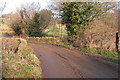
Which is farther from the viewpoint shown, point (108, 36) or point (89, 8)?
point (89, 8)

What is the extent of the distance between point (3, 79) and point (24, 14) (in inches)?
959

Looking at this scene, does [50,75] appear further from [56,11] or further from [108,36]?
[56,11]

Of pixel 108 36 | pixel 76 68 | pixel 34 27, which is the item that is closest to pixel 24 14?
pixel 34 27

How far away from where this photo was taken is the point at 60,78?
19.0 ft

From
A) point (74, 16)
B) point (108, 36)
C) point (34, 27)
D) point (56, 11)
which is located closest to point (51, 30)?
point (34, 27)

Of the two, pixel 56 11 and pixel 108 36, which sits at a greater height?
pixel 56 11

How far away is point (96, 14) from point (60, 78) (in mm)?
12591

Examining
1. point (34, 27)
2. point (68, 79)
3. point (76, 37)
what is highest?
point (34, 27)

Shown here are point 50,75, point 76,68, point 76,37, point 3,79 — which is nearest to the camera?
point 3,79

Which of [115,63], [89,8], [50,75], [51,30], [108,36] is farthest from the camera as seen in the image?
[51,30]

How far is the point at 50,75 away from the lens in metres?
6.15

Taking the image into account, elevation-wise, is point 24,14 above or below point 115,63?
above

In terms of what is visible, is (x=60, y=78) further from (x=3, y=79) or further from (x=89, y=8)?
(x=89, y=8)

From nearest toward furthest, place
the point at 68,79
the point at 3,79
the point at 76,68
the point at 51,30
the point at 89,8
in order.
→ 1. the point at 3,79
2. the point at 68,79
3. the point at 76,68
4. the point at 89,8
5. the point at 51,30
